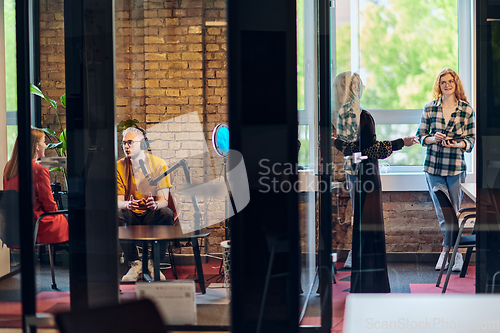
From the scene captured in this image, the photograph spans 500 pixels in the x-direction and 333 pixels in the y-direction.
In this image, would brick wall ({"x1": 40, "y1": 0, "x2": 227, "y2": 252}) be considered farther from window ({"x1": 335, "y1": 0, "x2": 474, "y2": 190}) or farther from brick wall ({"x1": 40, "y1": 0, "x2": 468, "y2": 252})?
window ({"x1": 335, "y1": 0, "x2": 474, "y2": 190})

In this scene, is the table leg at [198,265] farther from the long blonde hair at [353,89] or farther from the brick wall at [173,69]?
the long blonde hair at [353,89]

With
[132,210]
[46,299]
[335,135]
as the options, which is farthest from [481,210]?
[46,299]

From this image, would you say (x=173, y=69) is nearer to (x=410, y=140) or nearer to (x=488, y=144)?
(x=410, y=140)

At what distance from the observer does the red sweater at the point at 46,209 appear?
254cm

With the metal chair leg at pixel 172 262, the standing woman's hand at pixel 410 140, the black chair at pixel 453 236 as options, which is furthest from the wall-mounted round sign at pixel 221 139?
the black chair at pixel 453 236

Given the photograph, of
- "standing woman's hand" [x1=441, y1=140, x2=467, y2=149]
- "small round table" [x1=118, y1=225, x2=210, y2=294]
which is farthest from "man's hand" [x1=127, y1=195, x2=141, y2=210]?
"standing woman's hand" [x1=441, y1=140, x2=467, y2=149]

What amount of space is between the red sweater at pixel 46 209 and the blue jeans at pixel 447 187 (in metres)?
2.08

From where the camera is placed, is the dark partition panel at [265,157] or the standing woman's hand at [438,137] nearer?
the dark partition panel at [265,157]

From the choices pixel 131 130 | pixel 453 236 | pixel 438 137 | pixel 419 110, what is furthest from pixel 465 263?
pixel 131 130

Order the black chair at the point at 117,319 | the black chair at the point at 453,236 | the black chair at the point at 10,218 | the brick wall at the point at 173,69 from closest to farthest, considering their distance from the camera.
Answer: the black chair at the point at 117,319 < the brick wall at the point at 173,69 < the black chair at the point at 453,236 < the black chair at the point at 10,218

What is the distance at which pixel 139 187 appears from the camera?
245 centimetres

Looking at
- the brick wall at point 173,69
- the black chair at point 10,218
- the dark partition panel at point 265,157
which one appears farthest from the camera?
the black chair at point 10,218

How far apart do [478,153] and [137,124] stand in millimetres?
1904

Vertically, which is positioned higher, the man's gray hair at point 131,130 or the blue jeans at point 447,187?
the man's gray hair at point 131,130
